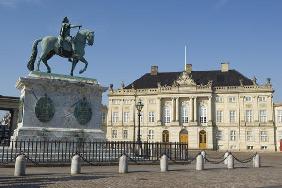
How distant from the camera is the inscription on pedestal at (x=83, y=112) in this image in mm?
20625

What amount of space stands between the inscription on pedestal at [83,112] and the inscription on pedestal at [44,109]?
4.38 feet

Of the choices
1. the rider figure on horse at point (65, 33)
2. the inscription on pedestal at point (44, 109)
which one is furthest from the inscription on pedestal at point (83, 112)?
the rider figure on horse at point (65, 33)

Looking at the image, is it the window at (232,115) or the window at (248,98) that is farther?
the window at (232,115)

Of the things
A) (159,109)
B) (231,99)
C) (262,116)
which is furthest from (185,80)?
(262,116)

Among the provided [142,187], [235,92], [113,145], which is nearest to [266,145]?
[235,92]

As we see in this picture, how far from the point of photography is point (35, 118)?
64.0 feet

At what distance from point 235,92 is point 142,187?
60079 millimetres

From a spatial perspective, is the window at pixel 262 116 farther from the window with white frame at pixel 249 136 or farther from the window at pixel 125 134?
the window at pixel 125 134

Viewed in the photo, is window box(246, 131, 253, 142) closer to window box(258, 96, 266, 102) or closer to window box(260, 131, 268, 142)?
window box(260, 131, 268, 142)

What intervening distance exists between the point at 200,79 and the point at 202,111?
6.93 metres

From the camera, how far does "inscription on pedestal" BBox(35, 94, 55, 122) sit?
19516 millimetres

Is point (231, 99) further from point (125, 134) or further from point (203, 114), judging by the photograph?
point (125, 134)

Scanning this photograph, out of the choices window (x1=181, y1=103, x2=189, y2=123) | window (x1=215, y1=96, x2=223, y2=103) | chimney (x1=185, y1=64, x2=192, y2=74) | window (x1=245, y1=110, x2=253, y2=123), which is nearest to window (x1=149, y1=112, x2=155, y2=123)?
window (x1=181, y1=103, x2=189, y2=123)

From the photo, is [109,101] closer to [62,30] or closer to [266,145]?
[266,145]
